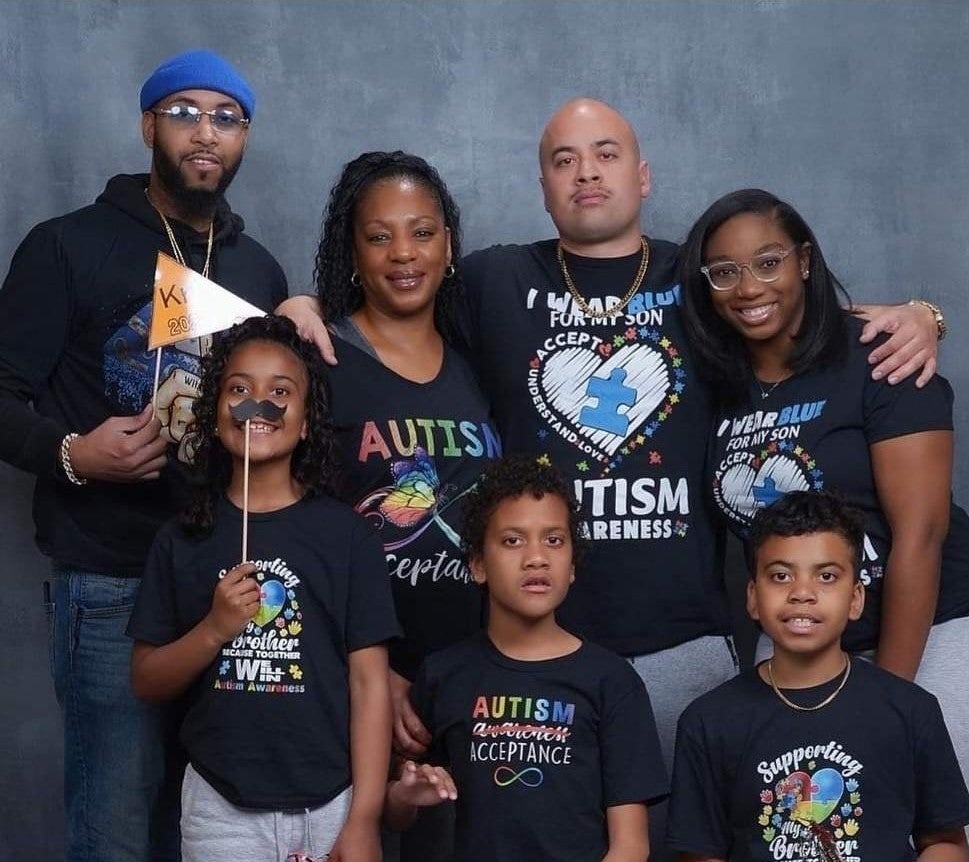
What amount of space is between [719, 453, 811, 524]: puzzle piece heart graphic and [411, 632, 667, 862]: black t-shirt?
38cm

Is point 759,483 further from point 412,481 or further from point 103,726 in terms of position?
point 103,726

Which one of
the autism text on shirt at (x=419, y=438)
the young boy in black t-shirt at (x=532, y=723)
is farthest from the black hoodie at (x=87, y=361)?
the young boy in black t-shirt at (x=532, y=723)

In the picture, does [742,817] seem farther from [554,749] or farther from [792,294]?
[792,294]

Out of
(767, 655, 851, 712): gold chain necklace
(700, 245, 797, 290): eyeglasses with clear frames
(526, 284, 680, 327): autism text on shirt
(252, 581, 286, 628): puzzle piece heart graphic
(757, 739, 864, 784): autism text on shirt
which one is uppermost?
(700, 245, 797, 290): eyeglasses with clear frames

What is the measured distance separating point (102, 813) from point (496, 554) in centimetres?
86

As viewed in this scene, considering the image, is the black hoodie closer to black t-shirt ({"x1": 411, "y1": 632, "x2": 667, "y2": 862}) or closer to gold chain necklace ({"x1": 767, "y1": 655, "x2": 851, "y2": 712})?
black t-shirt ({"x1": 411, "y1": 632, "x2": 667, "y2": 862})

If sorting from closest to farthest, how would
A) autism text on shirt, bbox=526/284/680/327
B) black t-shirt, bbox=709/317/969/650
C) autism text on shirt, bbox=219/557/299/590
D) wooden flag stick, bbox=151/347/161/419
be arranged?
autism text on shirt, bbox=219/557/299/590, black t-shirt, bbox=709/317/969/650, wooden flag stick, bbox=151/347/161/419, autism text on shirt, bbox=526/284/680/327

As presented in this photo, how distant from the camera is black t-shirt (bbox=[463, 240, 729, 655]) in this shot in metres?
2.41

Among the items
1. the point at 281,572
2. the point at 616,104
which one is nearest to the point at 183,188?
the point at 281,572

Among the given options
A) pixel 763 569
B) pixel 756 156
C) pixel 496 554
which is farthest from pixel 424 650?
pixel 756 156

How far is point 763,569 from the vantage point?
86.5 inches

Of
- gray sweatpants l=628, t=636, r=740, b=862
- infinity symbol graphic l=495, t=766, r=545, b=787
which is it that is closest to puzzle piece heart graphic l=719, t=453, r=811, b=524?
gray sweatpants l=628, t=636, r=740, b=862

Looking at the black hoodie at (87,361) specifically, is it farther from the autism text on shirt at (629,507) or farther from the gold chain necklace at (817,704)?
the gold chain necklace at (817,704)

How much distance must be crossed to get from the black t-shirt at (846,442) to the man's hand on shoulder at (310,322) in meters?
0.69
